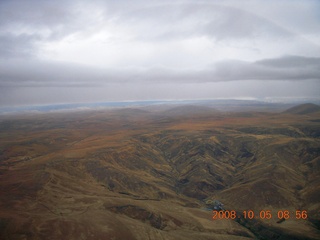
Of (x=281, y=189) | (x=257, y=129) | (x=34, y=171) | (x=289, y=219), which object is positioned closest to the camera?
(x=289, y=219)

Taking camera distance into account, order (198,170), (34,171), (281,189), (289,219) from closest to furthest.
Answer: (289,219), (281,189), (34,171), (198,170)

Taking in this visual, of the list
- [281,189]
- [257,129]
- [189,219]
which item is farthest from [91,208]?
[257,129]

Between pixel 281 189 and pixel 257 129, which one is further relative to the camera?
pixel 257 129

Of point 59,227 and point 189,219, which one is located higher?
point 59,227

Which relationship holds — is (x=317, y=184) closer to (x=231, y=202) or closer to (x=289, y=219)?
(x=289, y=219)

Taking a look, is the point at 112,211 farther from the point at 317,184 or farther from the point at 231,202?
the point at 317,184

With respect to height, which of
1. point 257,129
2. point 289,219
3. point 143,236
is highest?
point 257,129
